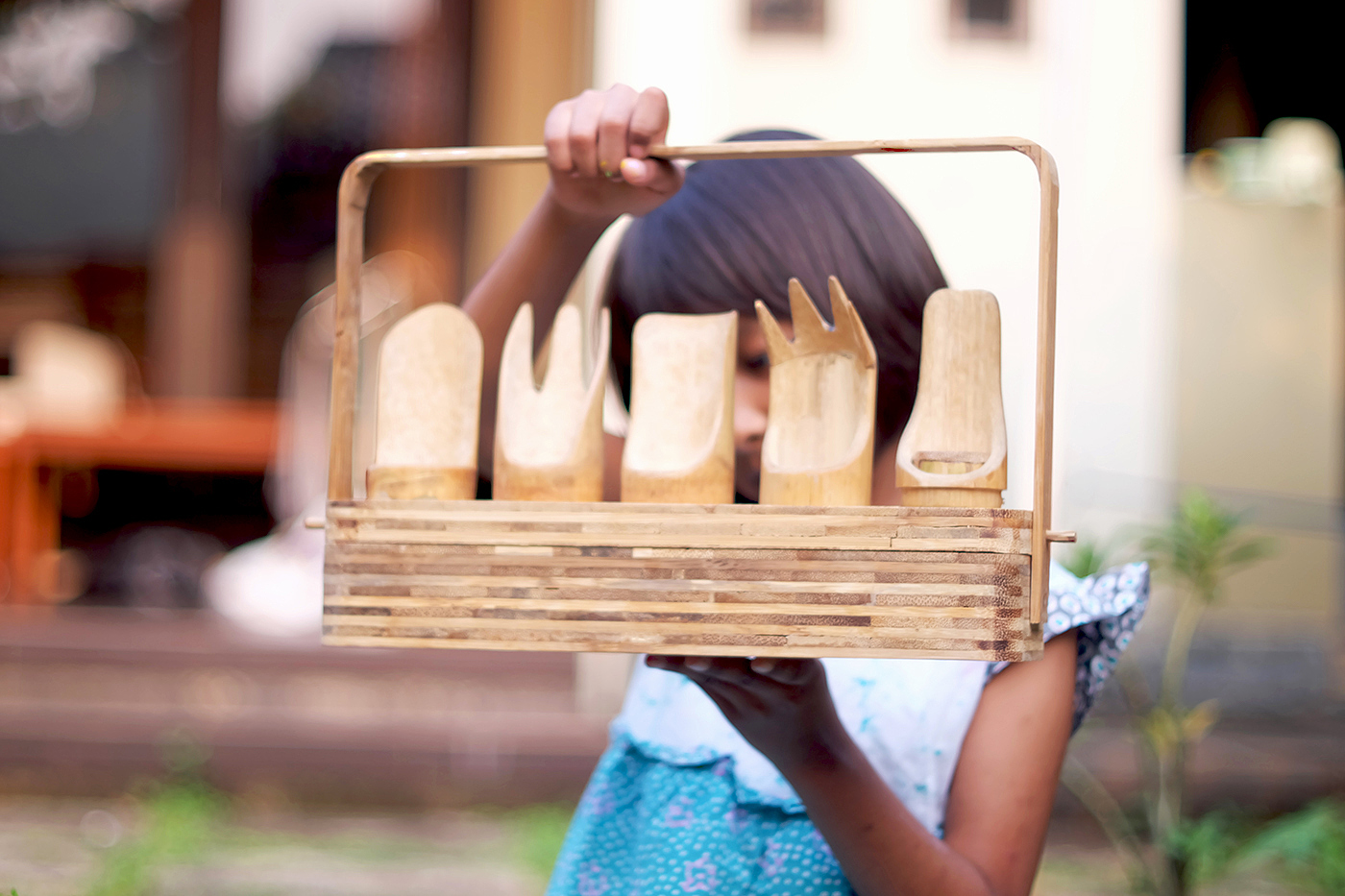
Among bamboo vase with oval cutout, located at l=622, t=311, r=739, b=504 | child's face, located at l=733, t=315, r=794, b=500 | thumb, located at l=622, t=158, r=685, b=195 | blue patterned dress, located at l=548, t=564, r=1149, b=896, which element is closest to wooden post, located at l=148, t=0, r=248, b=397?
blue patterned dress, located at l=548, t=564, r=1149, b=896

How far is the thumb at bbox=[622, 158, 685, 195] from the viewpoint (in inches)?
30.0

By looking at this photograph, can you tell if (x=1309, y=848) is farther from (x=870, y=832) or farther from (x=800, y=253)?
(x=800, y=253)

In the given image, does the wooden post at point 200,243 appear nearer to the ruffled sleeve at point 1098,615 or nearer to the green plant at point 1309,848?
the green plant at point 1309,848

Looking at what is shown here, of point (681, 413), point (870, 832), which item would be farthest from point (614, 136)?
point (870, 832)

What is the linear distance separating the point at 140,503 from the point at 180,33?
215 cm

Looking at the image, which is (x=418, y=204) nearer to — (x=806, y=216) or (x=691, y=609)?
(x=806, y=216)

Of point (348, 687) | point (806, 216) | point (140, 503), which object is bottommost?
point (348, 687)

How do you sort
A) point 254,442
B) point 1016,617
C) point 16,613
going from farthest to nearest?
1. point 254,442
2. point 16,613
3. point 1016,617

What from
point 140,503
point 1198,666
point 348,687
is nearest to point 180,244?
point 140,503

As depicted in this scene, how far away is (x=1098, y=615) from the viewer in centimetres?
99

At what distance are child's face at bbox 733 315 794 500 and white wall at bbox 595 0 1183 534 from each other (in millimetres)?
2288

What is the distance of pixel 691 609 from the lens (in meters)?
0.64

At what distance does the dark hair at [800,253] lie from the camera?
102cm

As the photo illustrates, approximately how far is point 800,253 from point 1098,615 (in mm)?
418
